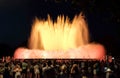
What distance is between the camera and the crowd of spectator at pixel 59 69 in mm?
22281

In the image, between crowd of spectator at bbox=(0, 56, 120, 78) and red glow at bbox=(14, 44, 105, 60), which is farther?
red glow at bbox=(14, 44, 105, 60)

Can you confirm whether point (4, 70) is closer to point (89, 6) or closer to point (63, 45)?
point (89, 6)

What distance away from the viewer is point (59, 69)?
23391 millimetres

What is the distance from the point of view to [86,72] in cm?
2267

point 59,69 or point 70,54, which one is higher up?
point 70,54

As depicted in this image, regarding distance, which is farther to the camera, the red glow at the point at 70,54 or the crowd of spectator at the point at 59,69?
the red glow at the point at 70,54

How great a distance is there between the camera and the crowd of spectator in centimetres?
2228

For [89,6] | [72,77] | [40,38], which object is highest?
[40,38]

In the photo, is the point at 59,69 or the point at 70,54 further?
the point at 70,54

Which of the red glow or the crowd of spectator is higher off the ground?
the red glow

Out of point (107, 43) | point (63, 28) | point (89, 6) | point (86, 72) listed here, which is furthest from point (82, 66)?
point (107, 43)

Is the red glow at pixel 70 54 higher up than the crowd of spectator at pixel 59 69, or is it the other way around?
the red glow at pixel 70 54

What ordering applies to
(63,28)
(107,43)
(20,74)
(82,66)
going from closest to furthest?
(82,66) < (20,74) < (63,28) < (107,43)

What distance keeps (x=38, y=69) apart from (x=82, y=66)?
2858 mm
